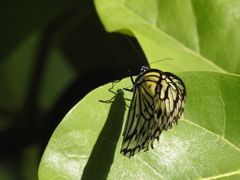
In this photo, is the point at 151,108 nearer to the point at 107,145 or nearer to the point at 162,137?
the point at 162,137

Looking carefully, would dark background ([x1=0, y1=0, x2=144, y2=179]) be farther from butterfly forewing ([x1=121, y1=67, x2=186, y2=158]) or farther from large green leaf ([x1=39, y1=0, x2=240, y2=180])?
butterfly forewing ([x1=121, y1=67, x2=186, y2=158])

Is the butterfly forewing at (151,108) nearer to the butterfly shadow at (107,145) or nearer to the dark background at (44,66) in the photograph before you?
the butterfly shadow at (107,145)

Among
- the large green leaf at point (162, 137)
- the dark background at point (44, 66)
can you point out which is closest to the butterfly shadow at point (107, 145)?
the large green leaf at point (162, 137)

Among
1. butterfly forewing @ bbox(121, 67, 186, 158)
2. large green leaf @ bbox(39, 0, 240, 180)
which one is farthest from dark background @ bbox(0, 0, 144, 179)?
butterfly forewing @ bbox(121, 67, 186, 158)

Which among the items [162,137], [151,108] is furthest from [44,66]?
[162,137]

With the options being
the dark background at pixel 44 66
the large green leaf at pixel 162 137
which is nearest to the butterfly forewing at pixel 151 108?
the large green leaf at pixel 162 137

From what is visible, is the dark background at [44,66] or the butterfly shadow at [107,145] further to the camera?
the dark background at [44,66]

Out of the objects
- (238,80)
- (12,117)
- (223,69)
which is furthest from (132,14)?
(12,117)
